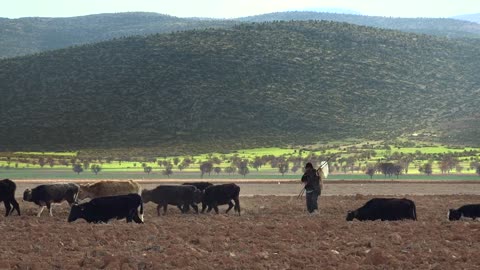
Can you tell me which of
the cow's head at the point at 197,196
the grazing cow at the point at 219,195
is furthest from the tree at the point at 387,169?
the cow's head at the point at 197,196

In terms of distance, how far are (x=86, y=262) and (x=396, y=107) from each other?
8394 centimetres

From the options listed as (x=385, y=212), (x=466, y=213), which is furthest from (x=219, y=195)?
(x=466, y=213)

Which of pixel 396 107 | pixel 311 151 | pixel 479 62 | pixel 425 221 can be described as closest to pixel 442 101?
pixel 396 107

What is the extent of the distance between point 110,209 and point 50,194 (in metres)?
4.57

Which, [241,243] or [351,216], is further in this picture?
[351,216]

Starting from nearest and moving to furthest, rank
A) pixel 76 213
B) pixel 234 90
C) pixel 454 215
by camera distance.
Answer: pixel 76 213
pixel 454 215
pixel 234 90

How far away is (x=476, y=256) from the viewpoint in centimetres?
1498

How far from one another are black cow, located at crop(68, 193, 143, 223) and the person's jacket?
5.92 metres

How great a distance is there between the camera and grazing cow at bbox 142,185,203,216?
26.5 m

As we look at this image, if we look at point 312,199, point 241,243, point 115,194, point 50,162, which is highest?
point 241,243

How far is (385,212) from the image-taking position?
73.5 feet

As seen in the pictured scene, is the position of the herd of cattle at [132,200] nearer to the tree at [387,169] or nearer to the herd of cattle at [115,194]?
the herd of cattle at [115,194]

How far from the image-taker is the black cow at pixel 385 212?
22.4 m

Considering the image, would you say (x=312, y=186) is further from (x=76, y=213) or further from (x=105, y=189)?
(x=76, y=213)
